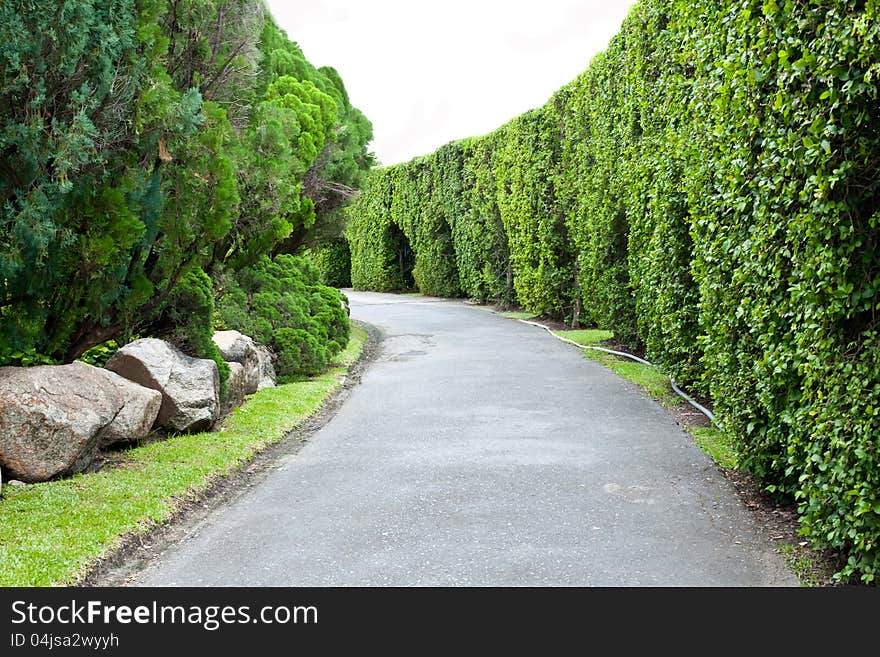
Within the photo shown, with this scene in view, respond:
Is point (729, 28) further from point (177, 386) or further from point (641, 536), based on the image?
point (177, 386)

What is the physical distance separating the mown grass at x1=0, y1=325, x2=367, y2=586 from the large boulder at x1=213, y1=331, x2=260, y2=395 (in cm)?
120

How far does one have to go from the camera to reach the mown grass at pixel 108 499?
4762 mm

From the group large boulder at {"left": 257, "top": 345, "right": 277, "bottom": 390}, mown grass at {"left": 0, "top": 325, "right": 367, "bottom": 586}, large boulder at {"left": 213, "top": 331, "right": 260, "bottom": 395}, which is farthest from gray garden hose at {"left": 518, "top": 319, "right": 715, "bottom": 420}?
large boulder at {"left": 257, "top": 345, "right": 277, "bottom": 390}

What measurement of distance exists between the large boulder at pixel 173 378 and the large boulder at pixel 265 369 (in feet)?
9.89

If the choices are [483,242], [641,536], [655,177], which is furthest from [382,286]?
[641,536]

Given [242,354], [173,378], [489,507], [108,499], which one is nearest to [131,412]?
[173,378]

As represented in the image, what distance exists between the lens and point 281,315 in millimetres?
13023

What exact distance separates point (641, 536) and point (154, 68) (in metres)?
5.55

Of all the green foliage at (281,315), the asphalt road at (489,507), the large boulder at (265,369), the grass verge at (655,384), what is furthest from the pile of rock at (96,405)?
the grass verge at (655,384)

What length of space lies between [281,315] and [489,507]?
308 inches

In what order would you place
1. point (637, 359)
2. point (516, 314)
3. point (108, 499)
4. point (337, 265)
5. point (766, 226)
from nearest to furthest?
point (766, 226) < point (108, 499) < point (637, 359) < point (516, 314) < point (337, 265)

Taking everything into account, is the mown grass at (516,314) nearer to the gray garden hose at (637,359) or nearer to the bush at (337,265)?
the gray garden hose at (637,359)

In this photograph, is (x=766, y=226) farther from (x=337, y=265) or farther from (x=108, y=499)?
(x=337, y=265)

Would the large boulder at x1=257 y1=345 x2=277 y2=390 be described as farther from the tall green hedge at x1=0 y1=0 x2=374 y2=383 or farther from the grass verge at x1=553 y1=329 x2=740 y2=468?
the grass verge at x1=553 y1=329 x2=740 y2=468
